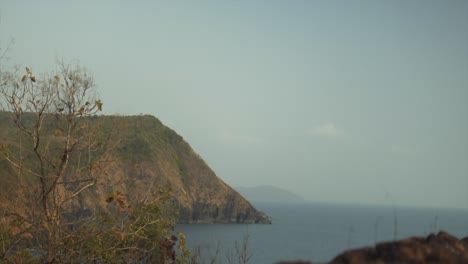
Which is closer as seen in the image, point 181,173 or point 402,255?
point 402,255

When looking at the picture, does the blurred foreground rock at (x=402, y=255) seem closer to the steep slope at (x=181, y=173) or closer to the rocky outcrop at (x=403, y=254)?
the rocky outcrop at (x=403, y=254)

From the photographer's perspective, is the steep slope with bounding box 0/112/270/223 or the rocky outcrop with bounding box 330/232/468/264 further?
the steep slope with bounding box 0/112/270/223

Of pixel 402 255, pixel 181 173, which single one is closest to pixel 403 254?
pixel 402 255

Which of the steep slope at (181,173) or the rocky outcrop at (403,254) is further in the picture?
the steep slope at (181,173)

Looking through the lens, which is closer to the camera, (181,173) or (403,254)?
(403,254)

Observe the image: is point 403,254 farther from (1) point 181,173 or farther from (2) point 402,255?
(1) point 181,173

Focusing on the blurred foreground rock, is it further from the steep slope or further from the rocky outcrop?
the steep slope

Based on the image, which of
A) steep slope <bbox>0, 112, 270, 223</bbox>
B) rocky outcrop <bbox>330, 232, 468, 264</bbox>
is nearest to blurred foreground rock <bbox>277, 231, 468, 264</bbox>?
rocky outcrop <bbox>330, 232, 468, 264</bbox>

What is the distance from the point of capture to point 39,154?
18062 mm

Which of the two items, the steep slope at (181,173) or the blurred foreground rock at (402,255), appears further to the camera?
the steep slope at (181,173)

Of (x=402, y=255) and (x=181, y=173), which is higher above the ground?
(x=181, y=173)

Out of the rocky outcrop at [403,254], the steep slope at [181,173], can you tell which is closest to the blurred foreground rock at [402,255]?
the rocky outcrop at [403,254]

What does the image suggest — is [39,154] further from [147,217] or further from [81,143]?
[147,217]

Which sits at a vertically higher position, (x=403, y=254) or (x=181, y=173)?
(x=181, y=173)
